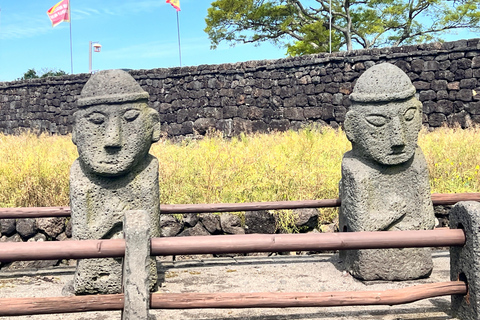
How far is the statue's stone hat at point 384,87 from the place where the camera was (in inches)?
163

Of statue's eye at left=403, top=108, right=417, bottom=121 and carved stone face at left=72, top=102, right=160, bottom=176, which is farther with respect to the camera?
statue's eye at left=403, top=108, right=417, bottom=121

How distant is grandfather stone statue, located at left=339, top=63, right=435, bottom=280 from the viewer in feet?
13.6

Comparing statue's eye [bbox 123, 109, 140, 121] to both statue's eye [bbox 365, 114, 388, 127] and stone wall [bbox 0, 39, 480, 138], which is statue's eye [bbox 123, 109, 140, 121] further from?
stone wall [bbox 0, 39, 480, 138]

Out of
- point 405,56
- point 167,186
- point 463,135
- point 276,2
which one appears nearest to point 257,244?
point 167,186

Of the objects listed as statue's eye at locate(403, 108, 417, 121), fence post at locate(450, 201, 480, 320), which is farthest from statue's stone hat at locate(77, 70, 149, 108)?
fence post at locate(450, 201, 480, 320)

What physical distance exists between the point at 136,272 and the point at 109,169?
1.13 m

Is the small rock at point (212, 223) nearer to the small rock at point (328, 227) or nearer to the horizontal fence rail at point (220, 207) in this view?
the horizontal fence rail at point (220, 207)

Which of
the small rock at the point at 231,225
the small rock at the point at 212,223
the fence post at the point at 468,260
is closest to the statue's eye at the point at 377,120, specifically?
the fence post at the point at 468,260

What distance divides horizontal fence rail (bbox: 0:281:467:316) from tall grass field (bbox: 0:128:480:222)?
106 inches

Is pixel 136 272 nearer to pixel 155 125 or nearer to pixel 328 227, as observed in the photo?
pixel 155 125

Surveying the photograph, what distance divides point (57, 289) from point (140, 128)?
149cm

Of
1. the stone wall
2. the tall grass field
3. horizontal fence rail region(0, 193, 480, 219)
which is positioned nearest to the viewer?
horizontal fence rail region(0, 193, 480, 219)

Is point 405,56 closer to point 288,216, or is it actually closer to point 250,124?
point 250,124

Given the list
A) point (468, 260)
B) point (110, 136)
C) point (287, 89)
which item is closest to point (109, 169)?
point (110, 136)
